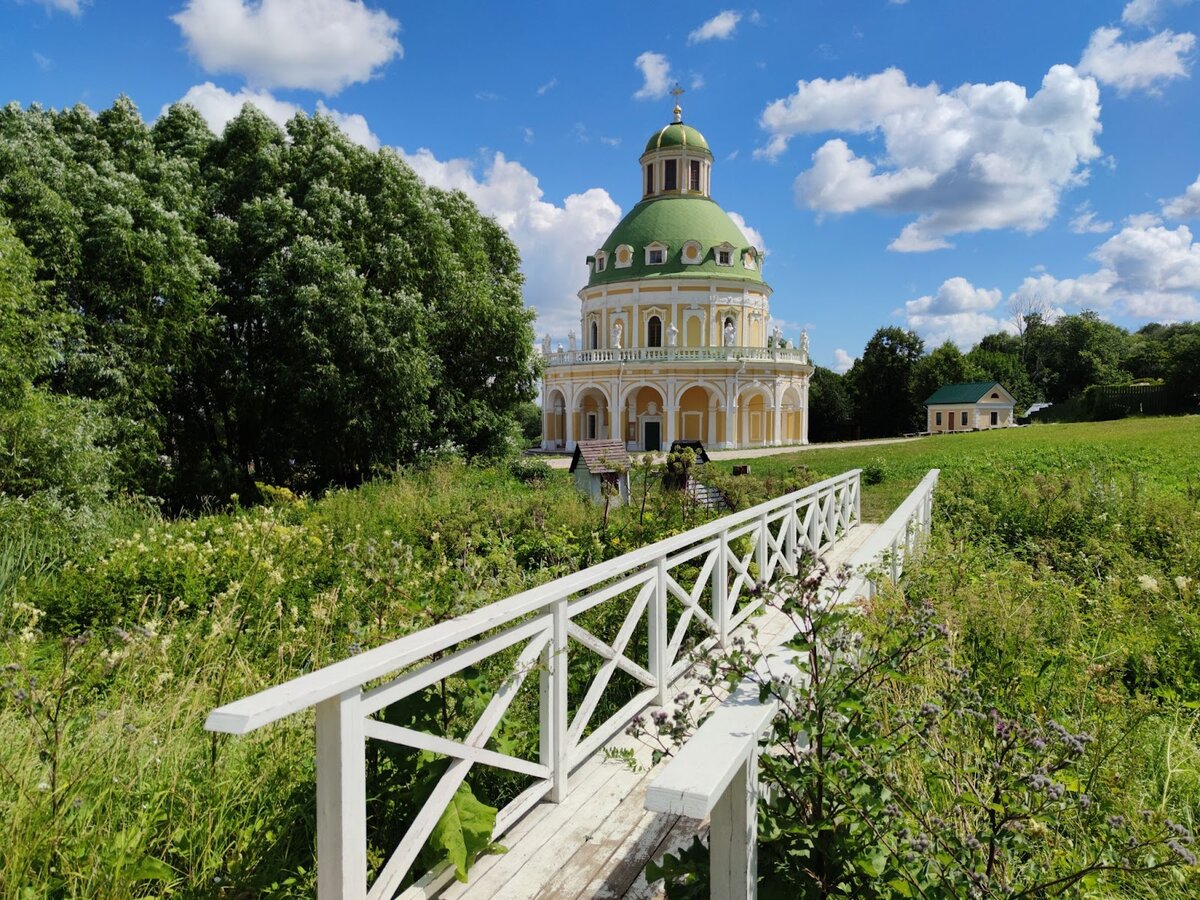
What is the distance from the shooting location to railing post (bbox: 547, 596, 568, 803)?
308cm

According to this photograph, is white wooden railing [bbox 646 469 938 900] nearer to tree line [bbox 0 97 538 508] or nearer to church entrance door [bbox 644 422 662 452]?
tree line [bbox 0 97 538 508]

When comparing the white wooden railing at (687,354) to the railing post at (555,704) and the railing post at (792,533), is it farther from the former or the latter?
the railing post at (555,704)

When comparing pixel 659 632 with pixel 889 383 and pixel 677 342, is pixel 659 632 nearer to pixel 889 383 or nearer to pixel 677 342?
pixel 677 342

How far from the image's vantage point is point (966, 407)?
60.5 m

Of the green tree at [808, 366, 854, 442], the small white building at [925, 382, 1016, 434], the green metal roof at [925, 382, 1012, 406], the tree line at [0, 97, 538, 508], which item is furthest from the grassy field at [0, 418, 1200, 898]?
the green tree at [808, 366, 854, 442]

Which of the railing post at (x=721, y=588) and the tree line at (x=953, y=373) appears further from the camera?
the tree line at (x=953, y=373)

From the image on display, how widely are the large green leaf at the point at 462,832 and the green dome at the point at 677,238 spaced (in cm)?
4824

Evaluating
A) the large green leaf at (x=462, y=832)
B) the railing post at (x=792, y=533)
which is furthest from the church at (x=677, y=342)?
the large green leaf at (x=462, y=832)

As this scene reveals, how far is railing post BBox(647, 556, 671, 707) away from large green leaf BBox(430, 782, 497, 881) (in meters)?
1.70

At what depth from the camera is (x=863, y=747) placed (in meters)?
2.05

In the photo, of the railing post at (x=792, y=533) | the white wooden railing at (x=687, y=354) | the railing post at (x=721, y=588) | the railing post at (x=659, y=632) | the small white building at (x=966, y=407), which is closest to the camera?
the railing post at (x=659, y=632)

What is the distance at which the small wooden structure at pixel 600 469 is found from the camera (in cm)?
1187

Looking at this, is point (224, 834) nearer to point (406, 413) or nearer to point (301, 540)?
point (301, 540)

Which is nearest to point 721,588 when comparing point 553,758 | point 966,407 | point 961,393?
point 553,758
